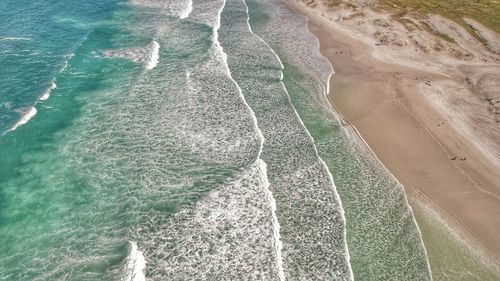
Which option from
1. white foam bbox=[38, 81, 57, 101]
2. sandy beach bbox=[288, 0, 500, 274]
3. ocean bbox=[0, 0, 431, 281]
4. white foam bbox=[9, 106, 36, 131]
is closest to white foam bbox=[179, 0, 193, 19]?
ocean bbox=[0, 0, 431, 281]

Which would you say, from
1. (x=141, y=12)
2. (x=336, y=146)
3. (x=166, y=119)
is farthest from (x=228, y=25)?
(x=336, y=146)

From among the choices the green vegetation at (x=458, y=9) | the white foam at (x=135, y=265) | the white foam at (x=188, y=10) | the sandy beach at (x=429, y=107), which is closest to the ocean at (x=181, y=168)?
the white foam at (x=135, y=265)

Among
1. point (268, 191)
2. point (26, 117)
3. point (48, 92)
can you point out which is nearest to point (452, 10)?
point (268, 191)

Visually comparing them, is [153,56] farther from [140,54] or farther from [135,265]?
[135,265]

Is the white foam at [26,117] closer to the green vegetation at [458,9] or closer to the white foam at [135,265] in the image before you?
the white foam at [135,265]

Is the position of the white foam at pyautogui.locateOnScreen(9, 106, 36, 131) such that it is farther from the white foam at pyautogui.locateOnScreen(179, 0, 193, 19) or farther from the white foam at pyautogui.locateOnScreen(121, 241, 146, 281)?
the white foam at pyautogui.locateOnScreen(179, 0, 193, 19)
